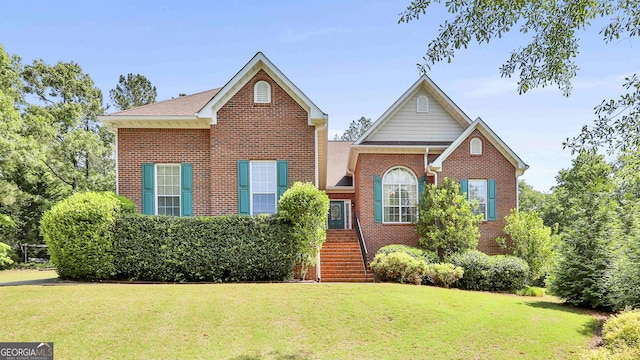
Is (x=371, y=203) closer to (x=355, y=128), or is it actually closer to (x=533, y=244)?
(x=533, y=244)

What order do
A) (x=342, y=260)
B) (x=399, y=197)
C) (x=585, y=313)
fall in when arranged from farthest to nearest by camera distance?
(x=399, y=197) < (x=342, y=260) < (x=585, y=313)

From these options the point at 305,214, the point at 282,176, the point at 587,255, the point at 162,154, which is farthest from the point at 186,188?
the point at 587,255

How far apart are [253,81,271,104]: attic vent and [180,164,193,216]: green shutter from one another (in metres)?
3.51

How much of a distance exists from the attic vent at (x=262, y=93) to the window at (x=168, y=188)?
12.7 feet

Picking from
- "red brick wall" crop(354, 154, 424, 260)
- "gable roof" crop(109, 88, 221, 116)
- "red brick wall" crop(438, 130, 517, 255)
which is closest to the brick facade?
"gable roof" crop(109, 88, 221, 116)

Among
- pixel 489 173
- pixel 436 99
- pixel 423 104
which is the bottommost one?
pixel 489 173

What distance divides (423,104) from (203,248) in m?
12.1

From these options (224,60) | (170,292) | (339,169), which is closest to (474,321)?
(170,292)

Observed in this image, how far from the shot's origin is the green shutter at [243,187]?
1458cm

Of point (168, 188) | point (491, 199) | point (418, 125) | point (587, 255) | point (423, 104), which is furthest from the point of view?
point (423, 104)

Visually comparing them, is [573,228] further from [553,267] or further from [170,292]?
[170,292]

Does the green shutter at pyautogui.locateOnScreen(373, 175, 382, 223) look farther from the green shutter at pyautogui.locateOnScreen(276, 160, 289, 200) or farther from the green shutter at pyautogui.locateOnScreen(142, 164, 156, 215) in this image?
the green shutter at pyautogui.locateOnScreen(142, 164, 156, 215)

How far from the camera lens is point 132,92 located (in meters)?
36.9

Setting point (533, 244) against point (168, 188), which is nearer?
point (168, 188)
